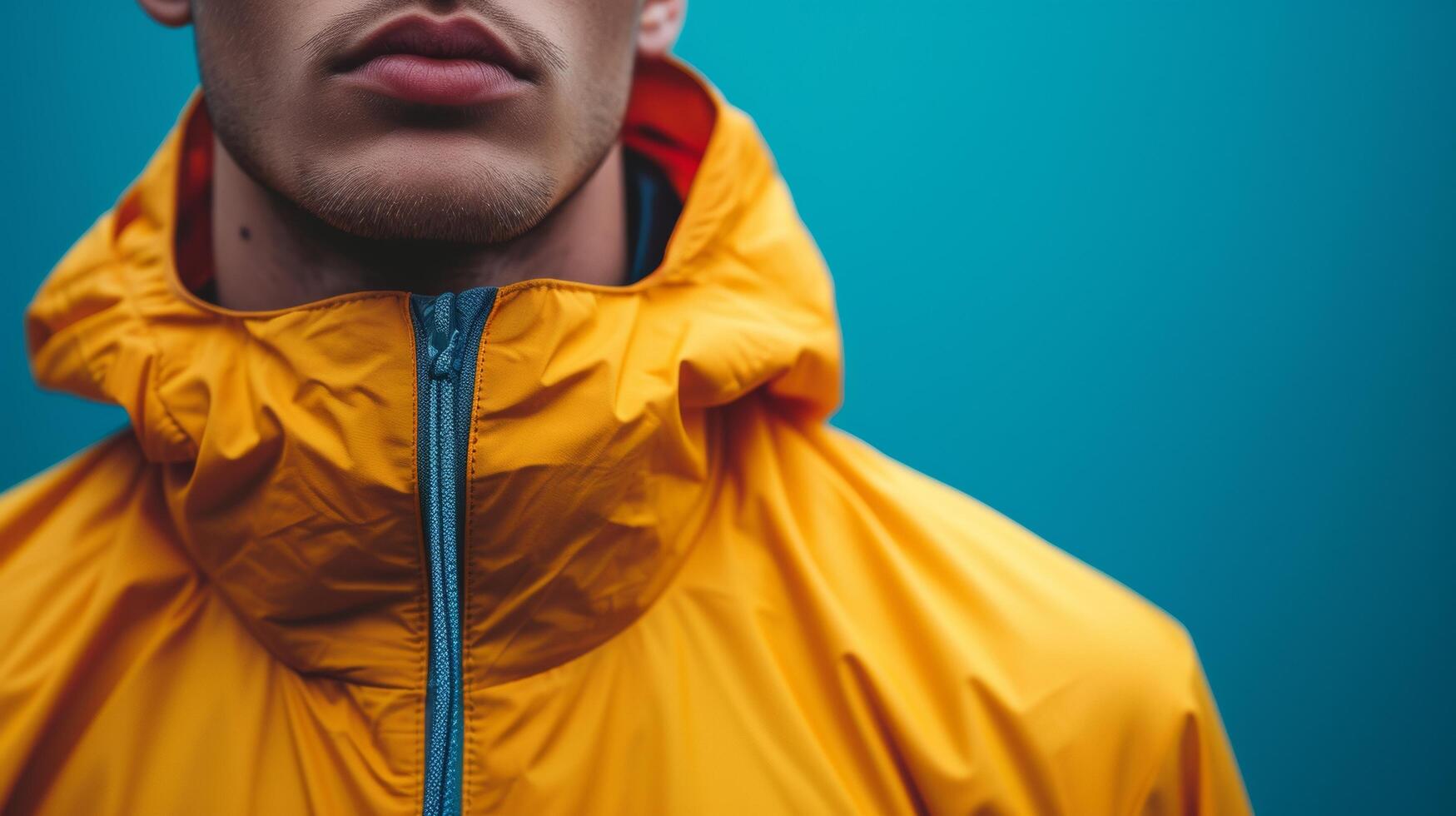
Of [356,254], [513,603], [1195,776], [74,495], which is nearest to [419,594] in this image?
[513,603]

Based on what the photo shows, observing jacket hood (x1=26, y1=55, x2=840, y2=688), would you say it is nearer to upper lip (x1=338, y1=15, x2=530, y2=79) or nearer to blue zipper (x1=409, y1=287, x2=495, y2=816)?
blue zipper (x1=409, y1=287, x2=495, y2=816)

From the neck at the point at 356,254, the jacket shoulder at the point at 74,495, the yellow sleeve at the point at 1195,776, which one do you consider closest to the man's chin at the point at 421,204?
the neck at the point at 356,254

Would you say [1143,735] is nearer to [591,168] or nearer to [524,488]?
[524,488]

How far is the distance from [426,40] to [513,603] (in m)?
0.47

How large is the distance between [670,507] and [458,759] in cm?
27

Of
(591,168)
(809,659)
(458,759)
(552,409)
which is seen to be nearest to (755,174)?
(591,168)

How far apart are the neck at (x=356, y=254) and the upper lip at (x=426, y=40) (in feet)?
0.49

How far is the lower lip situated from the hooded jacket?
0.54ft

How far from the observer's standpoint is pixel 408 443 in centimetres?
81

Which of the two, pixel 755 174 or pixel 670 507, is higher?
pixel 755 174

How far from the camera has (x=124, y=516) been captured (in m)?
0.96

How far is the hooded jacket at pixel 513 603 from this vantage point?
81cm

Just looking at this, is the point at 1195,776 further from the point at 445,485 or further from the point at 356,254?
the point at 356,254

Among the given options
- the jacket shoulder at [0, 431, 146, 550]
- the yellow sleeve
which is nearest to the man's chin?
the jacket shoulder at [0, 431, 146, 550]
